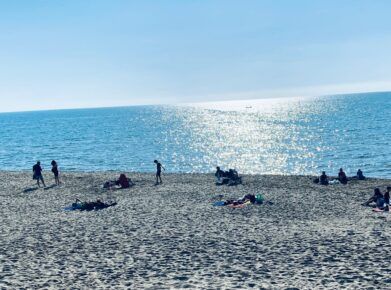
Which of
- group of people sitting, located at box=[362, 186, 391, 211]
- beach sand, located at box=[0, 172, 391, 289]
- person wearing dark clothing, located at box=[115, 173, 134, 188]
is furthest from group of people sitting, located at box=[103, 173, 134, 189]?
group of people sitting, located at box=[362, 186, 391, 211]

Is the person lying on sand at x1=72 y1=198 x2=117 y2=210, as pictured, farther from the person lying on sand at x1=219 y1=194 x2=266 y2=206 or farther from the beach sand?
the person lying on sand at x1=219 y1=194 x2=266 y2=206

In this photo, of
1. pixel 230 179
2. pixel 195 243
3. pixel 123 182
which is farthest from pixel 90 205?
pixel 230 179

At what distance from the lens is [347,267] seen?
13992 mm

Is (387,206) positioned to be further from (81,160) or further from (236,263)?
(81,160)

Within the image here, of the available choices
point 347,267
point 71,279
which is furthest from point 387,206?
point 71,279

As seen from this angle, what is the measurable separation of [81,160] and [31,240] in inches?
2000

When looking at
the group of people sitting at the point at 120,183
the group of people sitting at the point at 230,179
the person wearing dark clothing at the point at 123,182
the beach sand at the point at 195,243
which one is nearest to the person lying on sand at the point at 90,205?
the beach sand at the point at 195,243

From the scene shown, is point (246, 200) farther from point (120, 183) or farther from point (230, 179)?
point (120, 183)

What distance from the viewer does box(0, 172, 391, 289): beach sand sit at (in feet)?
43.9

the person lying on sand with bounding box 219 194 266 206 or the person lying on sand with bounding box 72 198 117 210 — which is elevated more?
the person lying on sand with bounding box 219 194 266 206

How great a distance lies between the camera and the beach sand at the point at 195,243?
1337cm

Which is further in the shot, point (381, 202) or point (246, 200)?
point (246, 200)

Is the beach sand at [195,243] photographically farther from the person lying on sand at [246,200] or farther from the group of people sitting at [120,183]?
the group of people sitting at [120,183]

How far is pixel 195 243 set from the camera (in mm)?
17453
